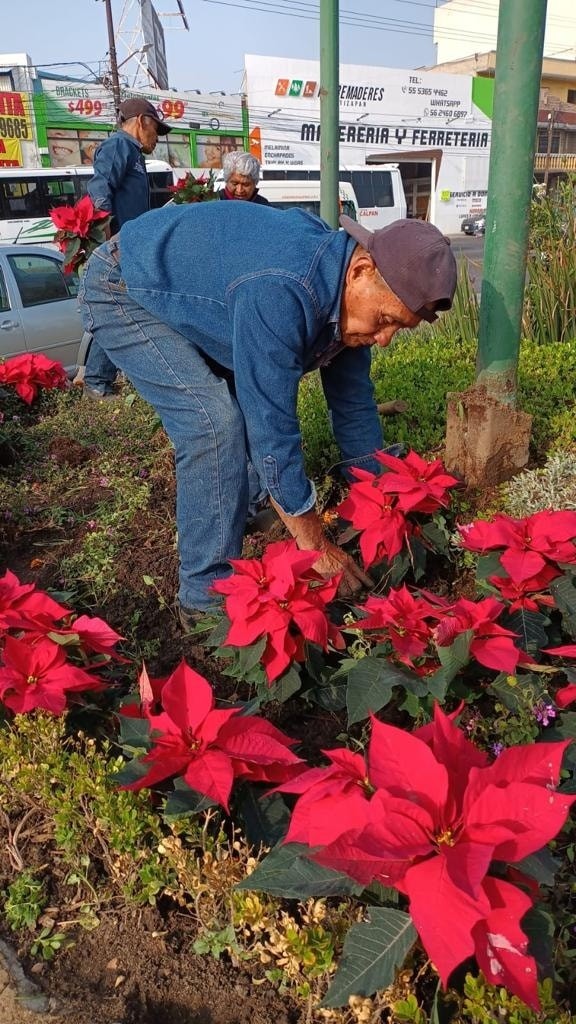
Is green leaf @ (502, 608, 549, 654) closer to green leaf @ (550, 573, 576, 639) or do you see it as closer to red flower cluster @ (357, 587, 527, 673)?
green leaf @ (550, 573, 576, 639)

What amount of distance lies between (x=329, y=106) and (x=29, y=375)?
2.51 meters

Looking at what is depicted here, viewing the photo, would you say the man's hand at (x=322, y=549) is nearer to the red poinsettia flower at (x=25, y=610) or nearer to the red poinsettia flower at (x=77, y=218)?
the red poinsettia flower at (x=25, y=610)

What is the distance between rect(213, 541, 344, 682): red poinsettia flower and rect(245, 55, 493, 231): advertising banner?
2931 centimetres

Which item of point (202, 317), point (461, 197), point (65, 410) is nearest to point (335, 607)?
point (202, 317)

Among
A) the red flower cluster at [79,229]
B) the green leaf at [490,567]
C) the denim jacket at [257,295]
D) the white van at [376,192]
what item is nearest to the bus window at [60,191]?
the white van at [376,192]

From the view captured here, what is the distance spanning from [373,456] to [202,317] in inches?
29.7

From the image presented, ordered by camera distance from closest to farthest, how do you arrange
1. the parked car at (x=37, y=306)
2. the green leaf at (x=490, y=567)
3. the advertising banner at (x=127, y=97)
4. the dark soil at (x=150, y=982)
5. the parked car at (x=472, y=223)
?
the dark soil at (x=150, y=982)
the green leaf at (x=490, y=567)
the parked car at (x=37, y=306)
the advertising banner at (x=127, y=97)
the parked car at (x=472, y=223)

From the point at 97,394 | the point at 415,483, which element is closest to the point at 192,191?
the point at 97,394

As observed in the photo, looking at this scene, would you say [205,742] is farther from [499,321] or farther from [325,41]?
[325,41]

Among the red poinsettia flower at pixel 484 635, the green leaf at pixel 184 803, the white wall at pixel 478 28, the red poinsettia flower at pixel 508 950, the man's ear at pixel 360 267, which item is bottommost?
the green leaf at pixel 184 803

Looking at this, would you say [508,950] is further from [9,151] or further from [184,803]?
[9,151]

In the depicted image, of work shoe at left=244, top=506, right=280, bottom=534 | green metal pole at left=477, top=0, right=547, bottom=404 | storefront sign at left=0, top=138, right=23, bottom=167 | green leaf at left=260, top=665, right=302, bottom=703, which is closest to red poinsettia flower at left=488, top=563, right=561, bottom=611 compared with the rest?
green leaf at left=260, top=665, right=302, bottom=703

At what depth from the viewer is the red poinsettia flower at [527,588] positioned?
69.4 inches

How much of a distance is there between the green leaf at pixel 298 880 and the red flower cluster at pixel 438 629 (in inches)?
20.5
